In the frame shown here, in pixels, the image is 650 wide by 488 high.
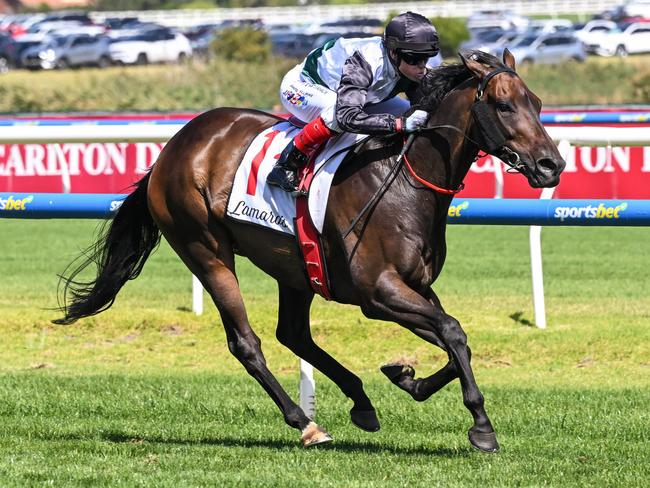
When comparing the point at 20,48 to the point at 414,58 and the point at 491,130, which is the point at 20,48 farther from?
the point at 491,130

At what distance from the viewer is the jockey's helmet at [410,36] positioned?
540 cm

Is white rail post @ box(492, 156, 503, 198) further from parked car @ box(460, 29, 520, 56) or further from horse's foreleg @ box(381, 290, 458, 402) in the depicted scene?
parked car @ box(460, 29, 520, 56)

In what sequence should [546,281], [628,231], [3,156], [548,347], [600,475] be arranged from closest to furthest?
1. [600,475]
2. [548,347]
3. [546,281]
4. [628,231]
5. [3,156]

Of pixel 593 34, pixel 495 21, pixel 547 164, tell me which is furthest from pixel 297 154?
pixel 495 21

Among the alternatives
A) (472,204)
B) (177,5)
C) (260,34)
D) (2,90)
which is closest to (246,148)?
→ (472,204)

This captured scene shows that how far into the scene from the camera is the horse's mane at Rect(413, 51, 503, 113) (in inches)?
213

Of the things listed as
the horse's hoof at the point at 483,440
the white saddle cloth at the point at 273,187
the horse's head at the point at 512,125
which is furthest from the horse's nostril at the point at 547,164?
the horse's hoof at the point at 483,440

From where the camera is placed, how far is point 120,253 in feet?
21.4

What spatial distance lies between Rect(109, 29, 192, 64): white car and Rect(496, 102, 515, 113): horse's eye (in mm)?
37590

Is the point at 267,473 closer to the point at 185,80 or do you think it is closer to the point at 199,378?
the point at 199,378

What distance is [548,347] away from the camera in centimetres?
788

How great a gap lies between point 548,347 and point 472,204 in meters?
1.17

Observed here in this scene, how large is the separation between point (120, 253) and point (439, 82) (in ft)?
6.50

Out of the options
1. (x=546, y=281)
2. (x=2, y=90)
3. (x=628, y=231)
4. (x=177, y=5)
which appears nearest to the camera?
(x=546, y=281)
